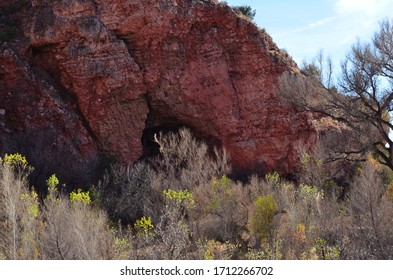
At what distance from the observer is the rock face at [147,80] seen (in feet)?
58.1

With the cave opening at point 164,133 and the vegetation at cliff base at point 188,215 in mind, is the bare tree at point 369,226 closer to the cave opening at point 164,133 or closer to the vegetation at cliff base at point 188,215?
the vegetation at cliff base at point 188,215

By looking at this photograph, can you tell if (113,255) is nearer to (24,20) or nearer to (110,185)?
(110,185)

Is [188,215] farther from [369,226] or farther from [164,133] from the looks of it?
[164,133]

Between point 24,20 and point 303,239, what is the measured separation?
14.1m

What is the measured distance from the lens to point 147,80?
1953 cm

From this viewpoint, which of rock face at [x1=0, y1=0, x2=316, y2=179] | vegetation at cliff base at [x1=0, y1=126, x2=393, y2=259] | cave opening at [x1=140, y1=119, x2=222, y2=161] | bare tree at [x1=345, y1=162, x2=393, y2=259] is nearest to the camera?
vegetation at cliff base at [x1=0, y1=126, x2=393, y2=259]

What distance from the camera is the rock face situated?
697 inches

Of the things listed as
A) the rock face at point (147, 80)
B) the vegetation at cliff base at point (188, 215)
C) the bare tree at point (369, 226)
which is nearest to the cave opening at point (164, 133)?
the rock face at point (147, 80)

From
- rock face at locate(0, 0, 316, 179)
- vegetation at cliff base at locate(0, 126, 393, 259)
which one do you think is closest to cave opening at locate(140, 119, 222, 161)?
rock face at locate(0, 0, 316, 179)

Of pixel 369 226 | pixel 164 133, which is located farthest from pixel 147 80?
pixel 369 226

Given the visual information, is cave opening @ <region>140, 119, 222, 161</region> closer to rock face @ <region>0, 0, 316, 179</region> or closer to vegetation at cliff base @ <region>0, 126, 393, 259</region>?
rock face @ <region>0, 0, 316, 179</region>

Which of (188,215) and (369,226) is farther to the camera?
(188,215)

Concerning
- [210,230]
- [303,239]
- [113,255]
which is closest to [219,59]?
[210,230]

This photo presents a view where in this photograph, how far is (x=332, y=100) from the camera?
57.7ft
